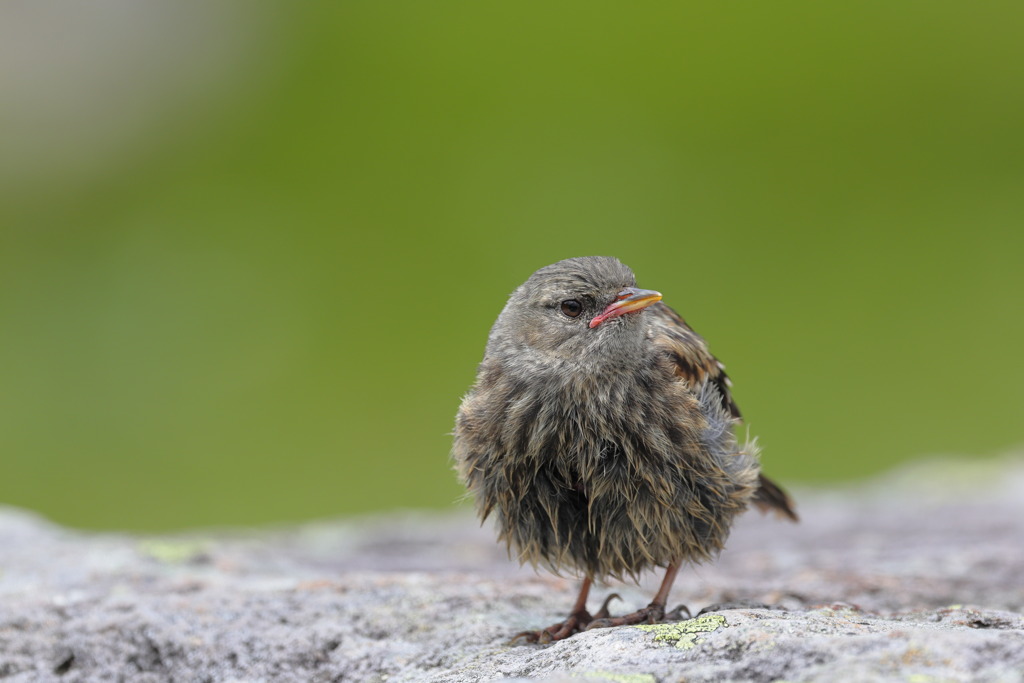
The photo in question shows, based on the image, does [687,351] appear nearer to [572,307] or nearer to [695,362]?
[695,362]

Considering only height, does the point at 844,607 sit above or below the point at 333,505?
below

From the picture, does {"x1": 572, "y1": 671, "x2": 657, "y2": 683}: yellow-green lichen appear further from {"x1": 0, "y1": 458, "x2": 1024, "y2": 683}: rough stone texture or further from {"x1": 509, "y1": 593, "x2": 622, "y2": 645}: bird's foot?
{"x1": 509, "y1": 593, "x2": 622, "y2": 645}: bird's foot

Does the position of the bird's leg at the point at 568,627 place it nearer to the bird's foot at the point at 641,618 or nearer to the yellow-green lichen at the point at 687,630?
the bird's foot at the point at 641,618

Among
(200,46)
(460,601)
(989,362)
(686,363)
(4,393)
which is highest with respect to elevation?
(200,46)

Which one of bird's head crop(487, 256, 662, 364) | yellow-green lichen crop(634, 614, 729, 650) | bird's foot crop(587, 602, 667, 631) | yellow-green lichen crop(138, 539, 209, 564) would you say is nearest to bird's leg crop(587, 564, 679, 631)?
bird's foot crop(587, 602, 667, 631)

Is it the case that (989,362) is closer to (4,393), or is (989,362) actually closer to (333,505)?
(333,505)

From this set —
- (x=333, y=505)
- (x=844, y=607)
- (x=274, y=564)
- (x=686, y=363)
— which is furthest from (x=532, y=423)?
(x=333, y=505)

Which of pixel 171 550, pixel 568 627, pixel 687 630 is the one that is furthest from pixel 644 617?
pixel 171 550
